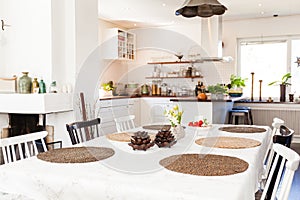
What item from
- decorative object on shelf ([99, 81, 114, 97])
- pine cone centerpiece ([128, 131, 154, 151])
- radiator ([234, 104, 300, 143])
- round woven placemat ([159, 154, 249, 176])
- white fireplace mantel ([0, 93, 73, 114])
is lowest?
radiator ([234, 104, 300, 143])

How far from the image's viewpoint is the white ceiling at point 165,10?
17.3 feet

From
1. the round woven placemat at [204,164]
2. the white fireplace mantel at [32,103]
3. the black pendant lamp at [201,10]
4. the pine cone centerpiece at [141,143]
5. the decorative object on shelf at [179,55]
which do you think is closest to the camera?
the round woven placemat at [204,164]

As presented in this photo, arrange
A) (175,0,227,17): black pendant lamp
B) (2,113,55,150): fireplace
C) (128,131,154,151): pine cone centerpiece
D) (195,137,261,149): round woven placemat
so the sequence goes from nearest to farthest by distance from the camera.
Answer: (128,131,154,151): pine cone centerpiece, (195,137,261,149): round woven placemat, (175,0,227,17): black pendant lamp, (2,113,55,150): fireplace

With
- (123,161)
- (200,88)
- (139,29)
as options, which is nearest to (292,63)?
(200,88)

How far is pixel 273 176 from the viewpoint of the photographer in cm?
166

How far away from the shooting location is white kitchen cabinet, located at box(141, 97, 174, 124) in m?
6.70

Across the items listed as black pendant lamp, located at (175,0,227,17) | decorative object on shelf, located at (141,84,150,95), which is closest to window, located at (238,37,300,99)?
decorative object on shelf, located at (141,84,150,95)

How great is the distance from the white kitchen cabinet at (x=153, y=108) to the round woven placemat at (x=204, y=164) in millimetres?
4865

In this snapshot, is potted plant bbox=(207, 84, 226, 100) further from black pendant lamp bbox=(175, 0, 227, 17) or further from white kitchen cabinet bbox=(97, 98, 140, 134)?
white kitchen cabinet bbox=(97, 98, 140, 134)

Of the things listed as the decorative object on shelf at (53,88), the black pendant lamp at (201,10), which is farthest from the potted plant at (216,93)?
the decorative object on shelf at (53,88)

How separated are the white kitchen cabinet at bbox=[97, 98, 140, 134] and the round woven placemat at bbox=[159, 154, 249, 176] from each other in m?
3.47

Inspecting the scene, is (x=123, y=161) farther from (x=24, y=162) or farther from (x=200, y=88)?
(x=200, y=88)

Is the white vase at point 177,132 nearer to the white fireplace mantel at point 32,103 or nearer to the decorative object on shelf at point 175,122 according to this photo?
the decorative object on shelf at point 175,122

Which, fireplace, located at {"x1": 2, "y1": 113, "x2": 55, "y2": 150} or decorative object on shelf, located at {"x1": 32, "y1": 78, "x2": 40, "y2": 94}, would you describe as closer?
decorative object on shelf, located at {"x1": 32, "y1": 78, "x2": 40, "y2": 94}
